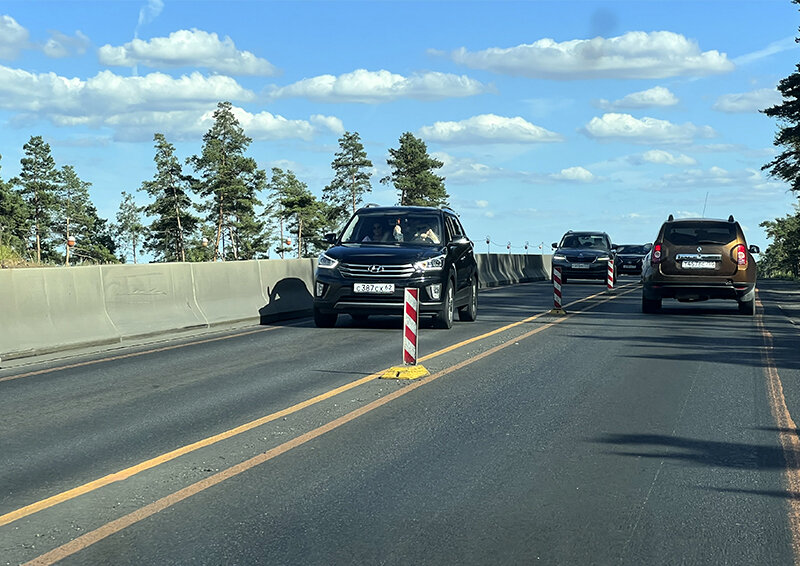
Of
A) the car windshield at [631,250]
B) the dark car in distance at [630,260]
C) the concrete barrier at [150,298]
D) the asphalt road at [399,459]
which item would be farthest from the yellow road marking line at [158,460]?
the car windshield at [631,250]

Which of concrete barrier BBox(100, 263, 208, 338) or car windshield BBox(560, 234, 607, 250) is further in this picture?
car windshield BBox(560, 234, 607, 250)

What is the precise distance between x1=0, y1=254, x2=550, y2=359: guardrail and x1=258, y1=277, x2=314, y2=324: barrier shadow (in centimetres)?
2

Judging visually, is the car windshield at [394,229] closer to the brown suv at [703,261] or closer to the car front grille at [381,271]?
the car front grille at [381,271]

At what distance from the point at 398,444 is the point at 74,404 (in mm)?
3373

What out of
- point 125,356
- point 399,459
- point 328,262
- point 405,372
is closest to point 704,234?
point 328,262

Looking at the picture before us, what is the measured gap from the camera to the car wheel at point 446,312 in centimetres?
1686

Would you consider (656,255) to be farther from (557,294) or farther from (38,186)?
(38,186)

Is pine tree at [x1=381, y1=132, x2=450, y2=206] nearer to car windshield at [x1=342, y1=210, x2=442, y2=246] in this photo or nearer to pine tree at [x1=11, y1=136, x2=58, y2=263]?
pine tree at [x1=11, y1=136, x2=58, y2=263]

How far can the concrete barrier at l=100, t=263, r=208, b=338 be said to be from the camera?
1523 cm

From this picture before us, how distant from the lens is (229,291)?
728 inches

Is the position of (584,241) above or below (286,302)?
above

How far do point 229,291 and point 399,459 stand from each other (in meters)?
11.8

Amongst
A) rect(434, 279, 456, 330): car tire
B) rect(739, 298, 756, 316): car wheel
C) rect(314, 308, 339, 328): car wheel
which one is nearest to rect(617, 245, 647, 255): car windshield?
rect(739, 298, 756, 316): car wheel

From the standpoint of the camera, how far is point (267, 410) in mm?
8992
